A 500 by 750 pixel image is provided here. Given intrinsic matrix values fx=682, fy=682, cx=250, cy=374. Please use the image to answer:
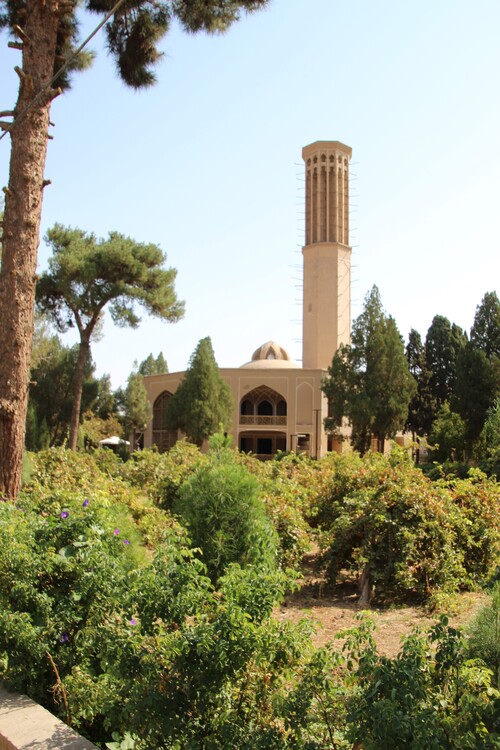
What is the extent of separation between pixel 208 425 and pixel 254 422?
21.5ft

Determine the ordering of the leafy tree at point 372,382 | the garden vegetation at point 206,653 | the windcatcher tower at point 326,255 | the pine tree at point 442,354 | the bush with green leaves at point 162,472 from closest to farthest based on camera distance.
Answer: the garden vegetation at point 206,653, the bush with green leaves at point 162,472, the leafy tree at point 372,382, the pine tree at point 442,354, the windcatcher tower at point 326,255

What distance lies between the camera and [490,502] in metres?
6.84

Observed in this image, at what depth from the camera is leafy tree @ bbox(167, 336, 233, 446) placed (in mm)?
31969

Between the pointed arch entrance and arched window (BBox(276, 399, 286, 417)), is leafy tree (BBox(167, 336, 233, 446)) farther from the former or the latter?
arched window (BBox(276, 399, 286, 417))

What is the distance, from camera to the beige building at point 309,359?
123 feet

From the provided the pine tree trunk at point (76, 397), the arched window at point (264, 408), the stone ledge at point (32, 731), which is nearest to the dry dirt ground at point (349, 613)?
the stone ledge at point (32, 731)

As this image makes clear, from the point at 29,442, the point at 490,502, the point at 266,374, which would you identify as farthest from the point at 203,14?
the point at 266,374

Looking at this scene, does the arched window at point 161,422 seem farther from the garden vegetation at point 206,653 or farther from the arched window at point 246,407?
the garden vegetation at point 206,653

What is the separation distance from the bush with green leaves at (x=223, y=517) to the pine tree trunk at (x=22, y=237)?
7.65 ft

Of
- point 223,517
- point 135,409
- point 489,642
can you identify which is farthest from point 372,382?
point 489,642

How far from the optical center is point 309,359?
43.1 metres

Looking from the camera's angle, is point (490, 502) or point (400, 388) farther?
point (400, 388)

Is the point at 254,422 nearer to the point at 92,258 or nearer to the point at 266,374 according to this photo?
the point at 266,374

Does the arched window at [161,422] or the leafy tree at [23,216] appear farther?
the arched window at [161,422]
